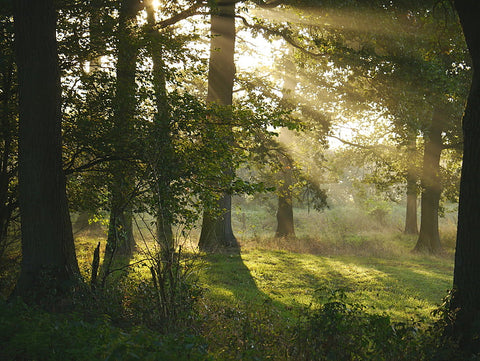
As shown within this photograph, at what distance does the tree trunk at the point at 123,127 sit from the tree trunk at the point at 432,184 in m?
17.3

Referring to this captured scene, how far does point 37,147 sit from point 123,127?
1543 millimetres

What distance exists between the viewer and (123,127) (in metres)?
7.65

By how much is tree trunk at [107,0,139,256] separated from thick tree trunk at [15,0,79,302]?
1078mm

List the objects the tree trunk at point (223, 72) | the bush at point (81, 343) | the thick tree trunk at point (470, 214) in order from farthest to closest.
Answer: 1. the tree trunk at point (223, 72)
2. the thick tree trunk at point (470, 214)
3. the bush at point (81, 343)

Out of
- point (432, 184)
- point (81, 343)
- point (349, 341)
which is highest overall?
point (432, 184)

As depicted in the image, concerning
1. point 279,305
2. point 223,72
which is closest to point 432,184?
point 223,72

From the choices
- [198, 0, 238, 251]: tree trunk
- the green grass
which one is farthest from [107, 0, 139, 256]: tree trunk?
[198, 0, 238, 251]: tree trunk

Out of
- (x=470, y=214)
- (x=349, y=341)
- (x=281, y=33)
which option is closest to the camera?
(x=349, y=341)

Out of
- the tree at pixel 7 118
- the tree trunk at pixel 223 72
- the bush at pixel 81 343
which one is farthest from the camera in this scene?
the tree trunk at pixel 223 72

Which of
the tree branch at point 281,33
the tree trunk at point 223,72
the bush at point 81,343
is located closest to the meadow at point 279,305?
the bush at point 81,343

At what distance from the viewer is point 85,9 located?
8.41m

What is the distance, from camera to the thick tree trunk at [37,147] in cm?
687

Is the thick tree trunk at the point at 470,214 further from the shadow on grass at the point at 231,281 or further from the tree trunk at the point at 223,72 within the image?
the tree trunk at the point at 223,72

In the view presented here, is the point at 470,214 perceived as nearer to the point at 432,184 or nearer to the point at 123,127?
the point at 123,127
